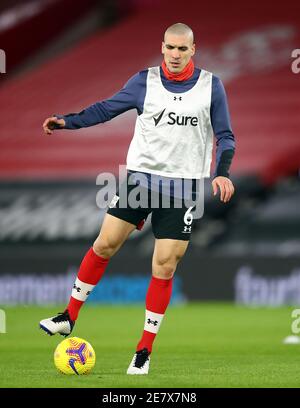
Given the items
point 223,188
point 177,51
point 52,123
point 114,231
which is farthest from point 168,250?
point 177,51

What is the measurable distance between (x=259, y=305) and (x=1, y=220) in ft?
14.5

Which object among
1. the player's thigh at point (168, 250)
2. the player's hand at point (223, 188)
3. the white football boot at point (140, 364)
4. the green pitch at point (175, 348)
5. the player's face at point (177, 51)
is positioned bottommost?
the green pitch at point (175, 348)

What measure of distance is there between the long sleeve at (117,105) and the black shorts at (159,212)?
1.72ft

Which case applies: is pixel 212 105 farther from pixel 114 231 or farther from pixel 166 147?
pixel 114 231

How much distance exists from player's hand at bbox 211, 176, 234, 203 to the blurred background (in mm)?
7383

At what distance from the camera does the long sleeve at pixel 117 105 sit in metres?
7.47

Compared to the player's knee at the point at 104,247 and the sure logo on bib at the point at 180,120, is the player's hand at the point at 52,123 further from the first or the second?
the player's knee at the point at 104,247

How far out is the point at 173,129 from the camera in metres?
7.39

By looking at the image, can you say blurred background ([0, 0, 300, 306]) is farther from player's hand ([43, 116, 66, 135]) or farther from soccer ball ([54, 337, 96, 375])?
soccer ball ([54, 337, 96, 375])

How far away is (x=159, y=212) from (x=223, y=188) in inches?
20.8

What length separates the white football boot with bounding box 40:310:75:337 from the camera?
24.4ft

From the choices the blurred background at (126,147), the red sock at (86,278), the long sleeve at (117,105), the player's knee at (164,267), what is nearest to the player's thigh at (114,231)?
the red sock at (86,278)
